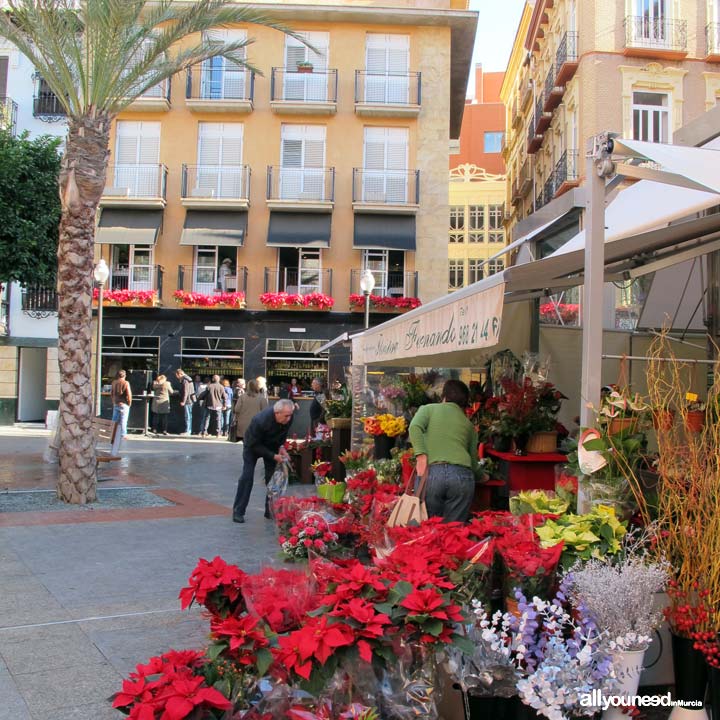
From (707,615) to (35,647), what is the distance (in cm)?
363

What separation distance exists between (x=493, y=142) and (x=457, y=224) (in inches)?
273

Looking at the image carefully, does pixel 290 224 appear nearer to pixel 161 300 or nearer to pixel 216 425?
pixel 161 300

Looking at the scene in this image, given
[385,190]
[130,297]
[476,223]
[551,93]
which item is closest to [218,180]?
[130,297]

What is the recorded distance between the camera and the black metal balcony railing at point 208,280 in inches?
1039

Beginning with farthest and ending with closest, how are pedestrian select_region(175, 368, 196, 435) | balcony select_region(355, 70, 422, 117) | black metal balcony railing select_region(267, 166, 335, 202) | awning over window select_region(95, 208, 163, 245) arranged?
1. balcony select_region(355, 70, 422, 117)
2. black metal balcony railing select_region(267, 166, 335, 202)
3. awning over window select_region(95, 208, 163, 245)
4. pedestrian select_region(175, 368, 196, 435)

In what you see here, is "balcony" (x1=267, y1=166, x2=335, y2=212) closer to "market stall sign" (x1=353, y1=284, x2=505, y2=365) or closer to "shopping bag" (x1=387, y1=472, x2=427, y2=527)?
"market stall sign" (x1=353, y1=284, x2=505, y2=365)

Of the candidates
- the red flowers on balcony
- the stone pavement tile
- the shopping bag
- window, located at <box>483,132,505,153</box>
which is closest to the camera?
the stone pavement tile

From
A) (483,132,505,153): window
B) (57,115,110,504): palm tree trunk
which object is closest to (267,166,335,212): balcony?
(57,115,110,504): palm tree trunk

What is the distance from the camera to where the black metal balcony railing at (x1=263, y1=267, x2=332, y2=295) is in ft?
86.5

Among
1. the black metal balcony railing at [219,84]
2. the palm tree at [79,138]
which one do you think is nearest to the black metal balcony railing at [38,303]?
the black metal balcony railing at [219,84]

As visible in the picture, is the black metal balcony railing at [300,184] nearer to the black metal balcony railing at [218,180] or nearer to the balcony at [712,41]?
the black metal balcony railing at [218,180]

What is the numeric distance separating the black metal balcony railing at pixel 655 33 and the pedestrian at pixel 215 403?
1639 centimetres

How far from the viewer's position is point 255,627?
2668 millimetres

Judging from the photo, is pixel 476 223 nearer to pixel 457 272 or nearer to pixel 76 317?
pixel 457 272
